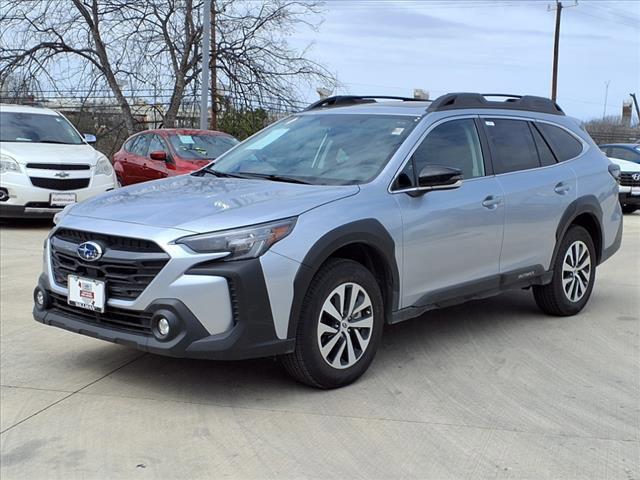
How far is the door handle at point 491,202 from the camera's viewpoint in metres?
5.34

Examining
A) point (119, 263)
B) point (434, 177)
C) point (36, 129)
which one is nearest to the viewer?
point (119, 263)

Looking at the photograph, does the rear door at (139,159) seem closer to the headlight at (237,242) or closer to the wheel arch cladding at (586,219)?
the wheel arch cladding at (586,219)

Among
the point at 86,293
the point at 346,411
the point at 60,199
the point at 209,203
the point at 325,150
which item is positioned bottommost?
the point at 346,411

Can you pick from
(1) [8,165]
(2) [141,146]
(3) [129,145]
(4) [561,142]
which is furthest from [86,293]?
(3) [129,145]

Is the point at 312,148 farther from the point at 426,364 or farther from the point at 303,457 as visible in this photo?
the point at 303,457

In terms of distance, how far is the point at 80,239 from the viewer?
4.35 meters

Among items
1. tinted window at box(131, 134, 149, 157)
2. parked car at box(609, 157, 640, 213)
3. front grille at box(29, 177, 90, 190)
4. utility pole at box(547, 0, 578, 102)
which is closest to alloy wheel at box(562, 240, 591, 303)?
front grille at box(29, 177, 90, 190)

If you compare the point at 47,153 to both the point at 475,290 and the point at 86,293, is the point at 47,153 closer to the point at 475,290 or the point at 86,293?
the point at 86,293

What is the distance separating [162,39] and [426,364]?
65.2ft

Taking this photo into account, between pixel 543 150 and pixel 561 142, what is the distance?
0.34 meters

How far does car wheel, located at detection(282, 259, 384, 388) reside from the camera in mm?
4219

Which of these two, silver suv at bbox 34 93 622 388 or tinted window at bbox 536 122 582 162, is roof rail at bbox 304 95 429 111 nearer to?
silver suv at bbox 34 93 622 388

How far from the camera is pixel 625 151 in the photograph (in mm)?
18656

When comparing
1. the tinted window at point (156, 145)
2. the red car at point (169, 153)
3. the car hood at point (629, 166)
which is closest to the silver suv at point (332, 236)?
the red car at point (169, 153)
